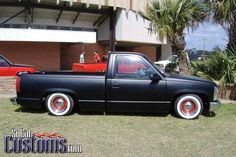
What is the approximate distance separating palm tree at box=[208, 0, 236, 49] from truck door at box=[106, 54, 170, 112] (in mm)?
6052

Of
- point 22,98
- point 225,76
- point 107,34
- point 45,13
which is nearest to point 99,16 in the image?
point 107,34

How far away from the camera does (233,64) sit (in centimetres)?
1266

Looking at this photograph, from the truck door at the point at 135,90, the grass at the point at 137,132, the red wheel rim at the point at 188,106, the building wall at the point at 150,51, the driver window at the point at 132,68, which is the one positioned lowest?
the grass at the point at 137,132

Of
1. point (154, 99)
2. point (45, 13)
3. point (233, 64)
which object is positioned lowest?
point (154, 99)

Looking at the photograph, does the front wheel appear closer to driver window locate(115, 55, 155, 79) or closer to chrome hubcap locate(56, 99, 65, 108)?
driver window locate(115, 55, 155, 79)

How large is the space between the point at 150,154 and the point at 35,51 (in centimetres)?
2818

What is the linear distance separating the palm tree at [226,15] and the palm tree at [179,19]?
0.52m

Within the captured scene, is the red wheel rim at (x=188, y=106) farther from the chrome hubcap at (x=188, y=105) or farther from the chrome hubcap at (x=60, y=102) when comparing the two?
the chrome hubcap at (x=60, y=102)

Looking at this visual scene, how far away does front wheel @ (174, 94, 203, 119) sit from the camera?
30.1 ft

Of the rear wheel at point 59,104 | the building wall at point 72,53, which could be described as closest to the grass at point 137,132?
the rear wheel at point 59,104

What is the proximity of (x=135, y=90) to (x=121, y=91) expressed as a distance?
13.2 inches

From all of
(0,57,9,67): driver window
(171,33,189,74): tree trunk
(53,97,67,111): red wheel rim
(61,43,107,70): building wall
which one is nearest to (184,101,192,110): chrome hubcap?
(53,97,67,111): red wheel rim

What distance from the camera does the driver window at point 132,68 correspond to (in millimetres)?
9195

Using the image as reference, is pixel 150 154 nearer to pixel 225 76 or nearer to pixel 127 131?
pixel 127 131
